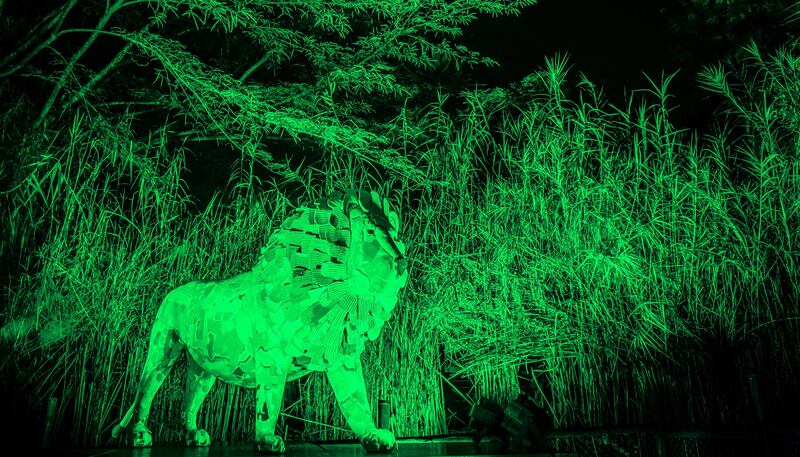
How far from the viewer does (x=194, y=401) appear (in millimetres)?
2576

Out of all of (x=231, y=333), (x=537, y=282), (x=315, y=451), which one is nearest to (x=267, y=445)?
(x=315, y=451)

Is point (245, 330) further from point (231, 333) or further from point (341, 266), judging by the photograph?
A: point (341, 266)

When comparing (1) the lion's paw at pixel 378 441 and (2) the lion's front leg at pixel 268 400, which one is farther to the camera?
(1) the lion's paw at pixel 378 441

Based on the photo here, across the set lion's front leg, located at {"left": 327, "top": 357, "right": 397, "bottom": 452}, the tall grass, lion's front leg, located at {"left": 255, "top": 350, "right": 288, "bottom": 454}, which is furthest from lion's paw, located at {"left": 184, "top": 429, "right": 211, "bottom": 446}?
the tall grass

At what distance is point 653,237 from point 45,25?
16.5 ft

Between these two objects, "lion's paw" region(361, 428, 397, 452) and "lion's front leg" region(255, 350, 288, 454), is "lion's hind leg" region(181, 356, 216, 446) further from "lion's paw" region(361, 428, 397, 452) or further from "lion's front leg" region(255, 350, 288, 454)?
"lion's paw" region(361, 428, 397, 452)

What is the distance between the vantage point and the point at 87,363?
393 centimetres

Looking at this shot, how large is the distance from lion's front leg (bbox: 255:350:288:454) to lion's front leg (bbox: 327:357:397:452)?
0.66ft

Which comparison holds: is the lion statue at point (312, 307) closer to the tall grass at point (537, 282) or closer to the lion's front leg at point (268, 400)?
the lion's front leg at point (268, 400)

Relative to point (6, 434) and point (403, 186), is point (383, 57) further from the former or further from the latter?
point (6, 434)

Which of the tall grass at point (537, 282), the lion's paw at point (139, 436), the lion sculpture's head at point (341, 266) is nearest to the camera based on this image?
the lion sculpture's head at point (341, 266)

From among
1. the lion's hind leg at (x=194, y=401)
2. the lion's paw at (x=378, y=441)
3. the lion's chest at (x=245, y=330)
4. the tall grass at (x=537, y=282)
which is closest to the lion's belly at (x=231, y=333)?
the lion's chest at (x=245, y=330)

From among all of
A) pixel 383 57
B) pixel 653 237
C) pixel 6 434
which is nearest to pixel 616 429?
pixel 653 237

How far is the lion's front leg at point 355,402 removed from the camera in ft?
7.30
